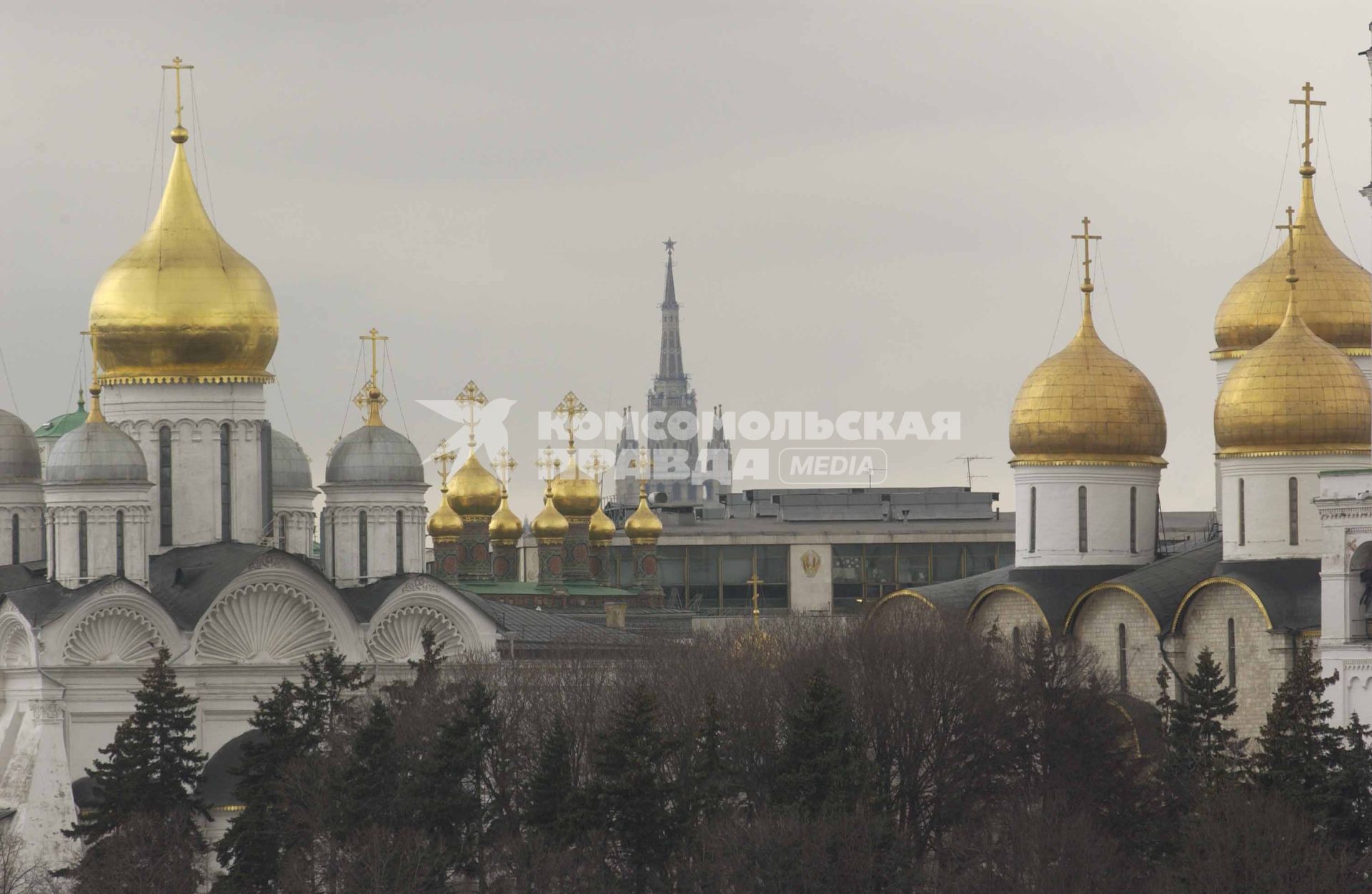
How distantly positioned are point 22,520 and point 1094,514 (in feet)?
55.2

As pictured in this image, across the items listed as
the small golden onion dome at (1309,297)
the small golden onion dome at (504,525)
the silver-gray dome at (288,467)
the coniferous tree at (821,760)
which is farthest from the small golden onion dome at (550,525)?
the coniferous tree at (821,760)

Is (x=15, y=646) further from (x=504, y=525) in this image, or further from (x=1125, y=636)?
(x=504, y=525)

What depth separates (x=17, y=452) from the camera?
5916 cm

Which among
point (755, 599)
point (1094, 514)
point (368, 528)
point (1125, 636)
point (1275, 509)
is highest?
point (1275, 509)

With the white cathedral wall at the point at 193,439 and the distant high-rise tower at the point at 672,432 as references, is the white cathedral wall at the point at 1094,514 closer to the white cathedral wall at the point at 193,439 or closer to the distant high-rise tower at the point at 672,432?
the white cathedral wall at the point at 193,439

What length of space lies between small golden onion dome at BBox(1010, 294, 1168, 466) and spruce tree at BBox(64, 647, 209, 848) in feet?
44.6

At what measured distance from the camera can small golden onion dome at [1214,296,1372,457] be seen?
5022cm

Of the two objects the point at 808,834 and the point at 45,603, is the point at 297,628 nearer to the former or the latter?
the point at 45,603

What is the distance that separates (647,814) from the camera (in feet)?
135

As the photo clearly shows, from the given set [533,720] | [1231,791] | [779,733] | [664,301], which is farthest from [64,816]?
[664,301]

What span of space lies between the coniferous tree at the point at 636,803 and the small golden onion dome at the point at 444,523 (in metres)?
35.3

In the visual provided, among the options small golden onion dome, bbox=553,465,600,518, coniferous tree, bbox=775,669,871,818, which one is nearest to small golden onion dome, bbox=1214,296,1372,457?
coniferous tree, bbox=775,669,871,818

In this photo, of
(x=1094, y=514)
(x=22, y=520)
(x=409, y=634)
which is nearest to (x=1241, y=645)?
(x=1094, y=514)

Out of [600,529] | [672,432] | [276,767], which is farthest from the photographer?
[672,432]
